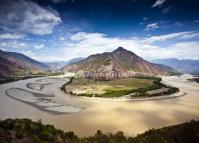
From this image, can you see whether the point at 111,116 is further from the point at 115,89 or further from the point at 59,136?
the point at 115,89

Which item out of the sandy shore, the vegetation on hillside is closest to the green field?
the sandy shore

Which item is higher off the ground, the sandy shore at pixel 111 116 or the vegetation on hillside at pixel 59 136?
the vegetation on hillside at pixel 59 136

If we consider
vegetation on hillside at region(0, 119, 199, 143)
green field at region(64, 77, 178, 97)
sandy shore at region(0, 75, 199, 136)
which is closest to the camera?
vegetation on hillside at region(0, 119, 199, 143)

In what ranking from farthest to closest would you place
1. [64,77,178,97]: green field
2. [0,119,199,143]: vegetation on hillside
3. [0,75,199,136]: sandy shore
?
1. [64,77,178,97]: green field
2. [0,75,199,136]: sandy shore
3. [0,119,199,143]: vegetation on hillside

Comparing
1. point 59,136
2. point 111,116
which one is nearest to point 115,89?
point 111,116

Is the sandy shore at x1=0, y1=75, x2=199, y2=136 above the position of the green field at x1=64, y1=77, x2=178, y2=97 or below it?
below

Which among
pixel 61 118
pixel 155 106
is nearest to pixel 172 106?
pixel 155 106

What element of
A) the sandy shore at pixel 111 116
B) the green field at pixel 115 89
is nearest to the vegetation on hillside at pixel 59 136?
the sandy shore at pixel 111 116

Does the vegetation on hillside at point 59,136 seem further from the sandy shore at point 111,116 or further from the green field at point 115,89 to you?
the green field at point 115,89

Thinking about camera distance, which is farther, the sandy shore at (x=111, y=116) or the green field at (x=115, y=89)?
the green field at (x=115, y=89)

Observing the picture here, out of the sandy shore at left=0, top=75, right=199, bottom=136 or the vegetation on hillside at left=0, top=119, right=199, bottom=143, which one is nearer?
the vegetation on hillside at left=0, top=119, right=199, bottom=143

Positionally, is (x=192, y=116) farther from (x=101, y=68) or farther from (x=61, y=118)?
(x=101, y=68)

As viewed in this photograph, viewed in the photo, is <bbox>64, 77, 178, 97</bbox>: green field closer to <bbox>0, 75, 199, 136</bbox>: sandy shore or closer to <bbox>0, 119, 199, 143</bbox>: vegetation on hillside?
<bbox>0, 75, 199, 136</bbox>: sandy shore
